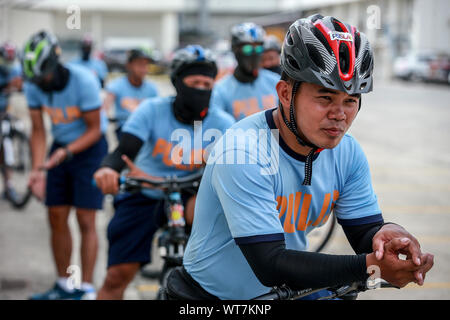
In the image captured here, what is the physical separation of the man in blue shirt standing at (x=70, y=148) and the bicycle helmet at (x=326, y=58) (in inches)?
128

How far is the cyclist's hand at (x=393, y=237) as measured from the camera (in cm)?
183

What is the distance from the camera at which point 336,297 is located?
2.15 meters

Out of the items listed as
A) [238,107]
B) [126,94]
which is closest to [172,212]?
[238,107]

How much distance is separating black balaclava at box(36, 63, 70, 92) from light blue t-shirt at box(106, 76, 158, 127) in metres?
2.76

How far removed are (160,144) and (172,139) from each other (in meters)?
0.09

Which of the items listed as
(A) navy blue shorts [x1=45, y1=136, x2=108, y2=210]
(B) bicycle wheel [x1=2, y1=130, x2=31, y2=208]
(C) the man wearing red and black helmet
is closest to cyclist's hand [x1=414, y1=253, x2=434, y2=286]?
(C) the man wearing red and black helmet

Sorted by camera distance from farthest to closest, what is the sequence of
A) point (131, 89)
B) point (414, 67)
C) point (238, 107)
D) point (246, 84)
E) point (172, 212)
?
point (414, 67) < point (131, 89) < point (246, 84) < point (238, 107) < point (172, 212)

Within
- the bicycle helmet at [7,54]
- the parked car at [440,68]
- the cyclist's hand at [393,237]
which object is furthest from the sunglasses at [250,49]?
the parked car at [440,68]

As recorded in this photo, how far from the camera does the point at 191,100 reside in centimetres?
388

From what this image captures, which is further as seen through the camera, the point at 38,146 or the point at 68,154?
the point at 38,146

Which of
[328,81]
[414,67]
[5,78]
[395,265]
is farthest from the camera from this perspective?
[414,67]

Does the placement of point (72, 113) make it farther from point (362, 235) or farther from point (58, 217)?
point (362, 235)

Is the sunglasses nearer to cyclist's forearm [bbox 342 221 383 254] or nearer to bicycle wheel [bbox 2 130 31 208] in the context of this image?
bicycle wheel [bbox 2 130 31 208]

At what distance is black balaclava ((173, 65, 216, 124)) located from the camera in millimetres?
3873
